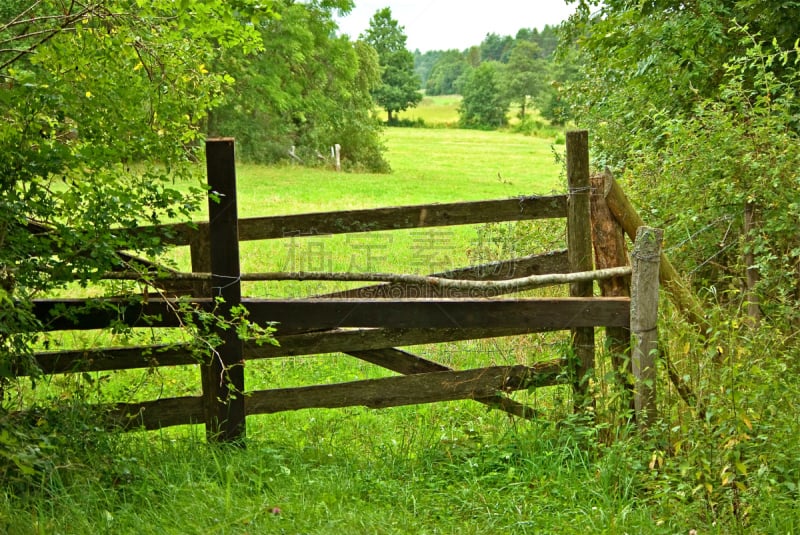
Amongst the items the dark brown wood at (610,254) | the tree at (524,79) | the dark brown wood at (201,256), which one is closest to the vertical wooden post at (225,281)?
the dark brown wood at (201,256)

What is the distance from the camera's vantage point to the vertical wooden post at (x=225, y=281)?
4.39 meters

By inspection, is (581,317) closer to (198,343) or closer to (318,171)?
(198,343)

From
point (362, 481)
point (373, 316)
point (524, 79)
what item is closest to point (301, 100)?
point (373, 316)

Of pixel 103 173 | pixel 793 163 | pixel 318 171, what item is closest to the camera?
pixel 103 173

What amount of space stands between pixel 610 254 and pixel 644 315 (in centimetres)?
58

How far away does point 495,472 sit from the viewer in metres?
4.34

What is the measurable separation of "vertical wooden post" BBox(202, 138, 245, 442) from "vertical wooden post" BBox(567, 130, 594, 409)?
206 cm

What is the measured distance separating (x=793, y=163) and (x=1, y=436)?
560 cm

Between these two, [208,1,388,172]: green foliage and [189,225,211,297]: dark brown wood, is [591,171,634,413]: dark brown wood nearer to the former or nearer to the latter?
[189,225,211,297]: dark brown wood

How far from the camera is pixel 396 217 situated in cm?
492

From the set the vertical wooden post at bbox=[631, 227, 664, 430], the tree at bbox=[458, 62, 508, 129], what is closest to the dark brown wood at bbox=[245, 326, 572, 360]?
the vertical wooden post at bbox=[631, 227, 664, 430]

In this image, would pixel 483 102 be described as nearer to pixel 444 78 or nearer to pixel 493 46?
pixel 444 78

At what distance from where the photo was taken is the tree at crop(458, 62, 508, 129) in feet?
270

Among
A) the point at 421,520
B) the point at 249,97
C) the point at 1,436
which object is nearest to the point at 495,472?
the point at 421,520
